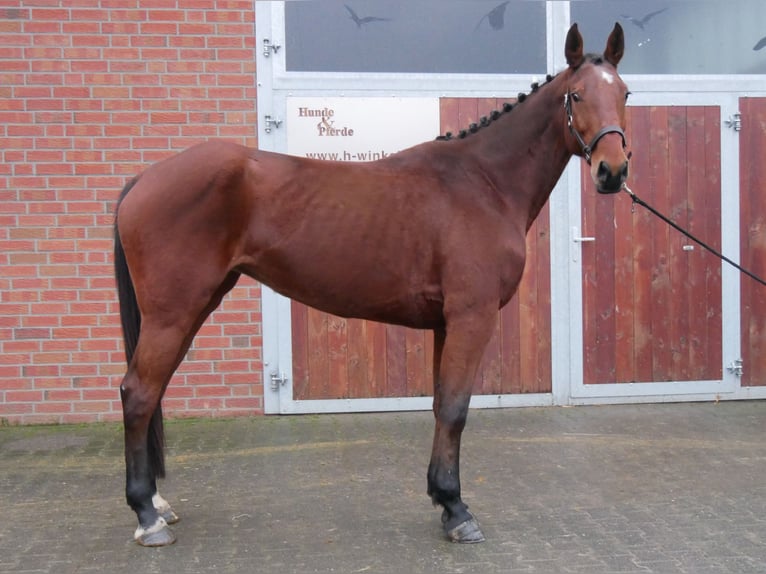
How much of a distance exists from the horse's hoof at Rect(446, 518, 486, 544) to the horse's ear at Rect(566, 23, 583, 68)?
2.20 m

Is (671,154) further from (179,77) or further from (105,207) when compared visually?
(105,207)

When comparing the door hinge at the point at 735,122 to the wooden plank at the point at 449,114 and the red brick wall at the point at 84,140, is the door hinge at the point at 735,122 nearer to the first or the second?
the wooden plank at the point at 449,114

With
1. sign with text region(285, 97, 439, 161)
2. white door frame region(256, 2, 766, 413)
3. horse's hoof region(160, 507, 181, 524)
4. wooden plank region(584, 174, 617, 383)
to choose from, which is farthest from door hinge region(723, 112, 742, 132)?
horse's hoof region(160, 507, 181, 524)

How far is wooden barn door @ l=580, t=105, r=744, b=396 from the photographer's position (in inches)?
227

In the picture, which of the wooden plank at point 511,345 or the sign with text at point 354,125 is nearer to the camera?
the sign with text at point 354,125

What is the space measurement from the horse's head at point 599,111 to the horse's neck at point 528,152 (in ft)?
0.41

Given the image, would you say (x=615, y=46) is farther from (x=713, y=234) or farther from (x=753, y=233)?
(x=753, y=233)

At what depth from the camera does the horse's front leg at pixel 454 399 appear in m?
3.25

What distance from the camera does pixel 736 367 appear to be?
5848 mm

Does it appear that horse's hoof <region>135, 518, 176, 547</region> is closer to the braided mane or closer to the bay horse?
the bay horse

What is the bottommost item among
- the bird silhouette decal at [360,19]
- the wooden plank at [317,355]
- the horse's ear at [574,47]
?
the wooden plank at [317,355]

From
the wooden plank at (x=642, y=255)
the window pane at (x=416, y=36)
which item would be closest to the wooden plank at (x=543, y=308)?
the wooden plank at (x=642, y=255)

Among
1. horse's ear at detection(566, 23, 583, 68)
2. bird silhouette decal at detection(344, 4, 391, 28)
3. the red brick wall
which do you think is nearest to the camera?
horse's ear at detection(566, 23, 583, 68)

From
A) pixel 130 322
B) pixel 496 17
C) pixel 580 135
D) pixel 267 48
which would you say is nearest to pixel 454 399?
pixel 580 135
